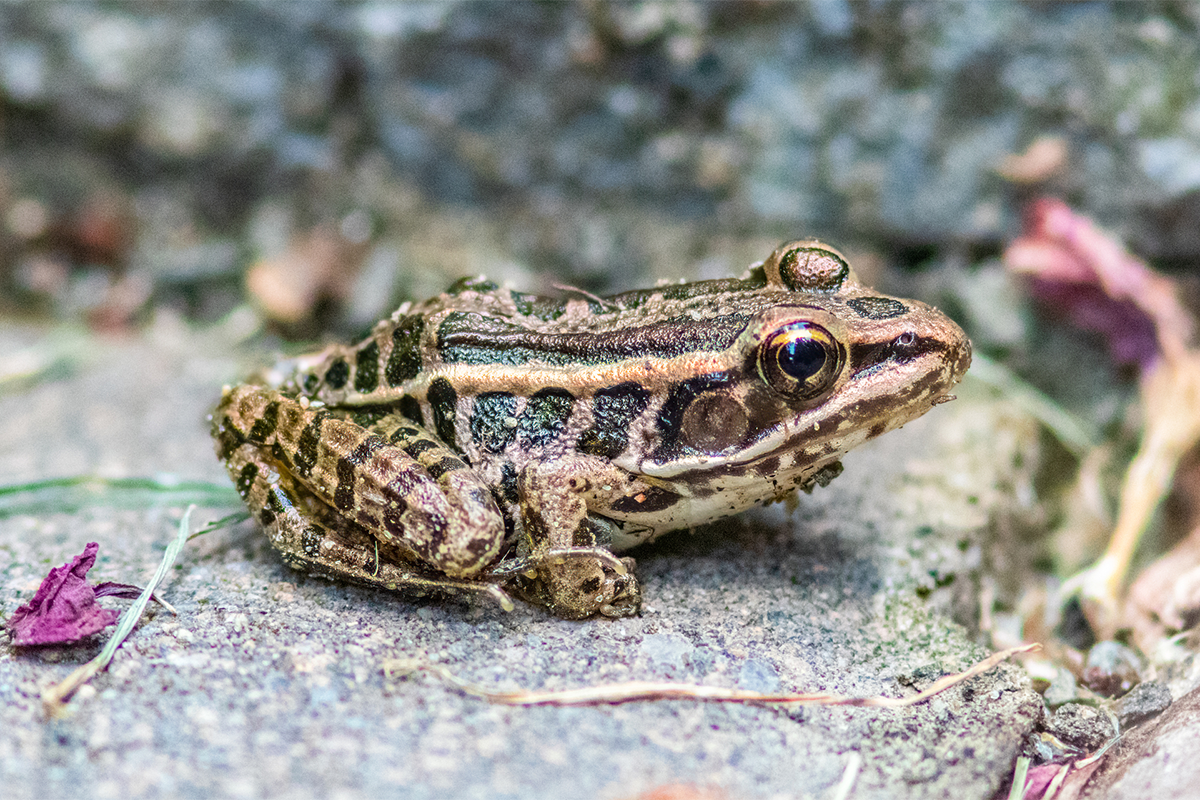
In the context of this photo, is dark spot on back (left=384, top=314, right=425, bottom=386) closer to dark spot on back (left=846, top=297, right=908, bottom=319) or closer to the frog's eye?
the frog's eye

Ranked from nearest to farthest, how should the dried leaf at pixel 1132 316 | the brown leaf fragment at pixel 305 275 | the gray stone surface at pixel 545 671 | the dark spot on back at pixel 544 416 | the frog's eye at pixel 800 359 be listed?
the gray stone surface at pixel 545 671 < the frog's eye at pixel 800 359 < the dark spot on back at pixel 544 416 < the dried leaf at pixel 1132 316 < the brown leaf fragment at pixel 305 275

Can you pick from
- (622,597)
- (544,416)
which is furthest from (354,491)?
(622,597)

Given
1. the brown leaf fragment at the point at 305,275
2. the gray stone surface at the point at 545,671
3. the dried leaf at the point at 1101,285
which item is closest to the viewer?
the gray stone surface at the point at 545,671

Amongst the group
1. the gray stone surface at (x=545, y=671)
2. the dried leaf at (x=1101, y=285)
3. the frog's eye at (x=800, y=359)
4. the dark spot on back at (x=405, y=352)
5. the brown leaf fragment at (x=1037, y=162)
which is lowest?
the gray stone surface at (x=545, y=671)

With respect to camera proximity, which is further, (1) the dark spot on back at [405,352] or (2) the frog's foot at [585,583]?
(1) the dark spot on back at [405,352]

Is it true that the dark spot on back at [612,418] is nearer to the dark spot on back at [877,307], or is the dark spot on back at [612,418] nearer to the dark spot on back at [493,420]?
the dark spot on back at [493,420]

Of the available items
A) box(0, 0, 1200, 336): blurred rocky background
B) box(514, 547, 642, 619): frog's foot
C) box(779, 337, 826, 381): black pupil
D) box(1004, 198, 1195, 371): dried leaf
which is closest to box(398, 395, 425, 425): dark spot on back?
box(514, 547, 642, 619): frog's foot

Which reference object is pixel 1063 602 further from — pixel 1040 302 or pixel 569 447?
pixel 569 447

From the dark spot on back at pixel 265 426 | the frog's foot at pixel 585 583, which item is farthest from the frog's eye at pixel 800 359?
the dark spot on back at pixel 265 426

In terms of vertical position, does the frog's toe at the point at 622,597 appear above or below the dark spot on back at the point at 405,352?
below

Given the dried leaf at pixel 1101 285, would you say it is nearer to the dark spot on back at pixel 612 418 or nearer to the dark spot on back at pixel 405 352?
the dark spot on back at pixel 612 418
